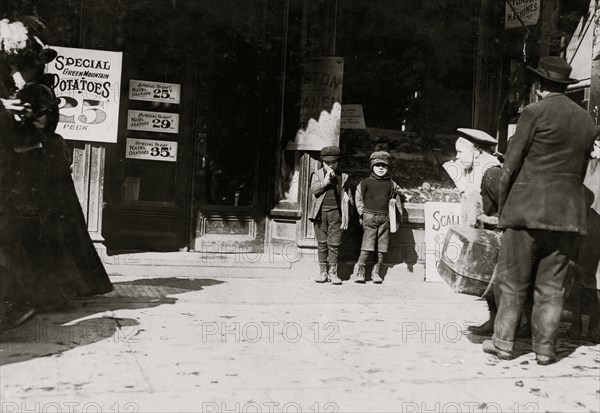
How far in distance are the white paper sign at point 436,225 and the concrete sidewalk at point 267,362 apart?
2.21m

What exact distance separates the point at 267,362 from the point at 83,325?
1.85 metres

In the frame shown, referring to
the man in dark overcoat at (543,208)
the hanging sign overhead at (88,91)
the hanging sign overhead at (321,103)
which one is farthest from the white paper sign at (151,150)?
the man in dark overcoat at (543,208)

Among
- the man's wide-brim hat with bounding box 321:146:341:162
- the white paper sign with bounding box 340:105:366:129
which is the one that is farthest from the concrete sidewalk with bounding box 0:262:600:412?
the white paper sign with bounding box 340:105:366:129

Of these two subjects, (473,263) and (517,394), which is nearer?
(517,394)

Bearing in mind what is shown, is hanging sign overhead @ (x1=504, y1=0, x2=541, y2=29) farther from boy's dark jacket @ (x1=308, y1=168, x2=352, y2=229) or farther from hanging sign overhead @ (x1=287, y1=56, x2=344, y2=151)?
boy's dark jacket @ (x1=308, y1=168, x2=352, y2=229)

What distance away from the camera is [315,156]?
9289 mm

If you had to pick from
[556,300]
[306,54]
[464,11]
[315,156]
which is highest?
[464,11]

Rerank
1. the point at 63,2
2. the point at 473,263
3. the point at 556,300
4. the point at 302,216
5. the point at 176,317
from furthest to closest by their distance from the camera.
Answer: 1. the point at 302,216
2. the point at 63,2
3. the point at 176,317
4. the point at 473,263
5. the point at 556,300

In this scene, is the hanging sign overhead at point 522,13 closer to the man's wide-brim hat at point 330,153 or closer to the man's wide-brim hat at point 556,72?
the man's wide-brim hat at point 330,153

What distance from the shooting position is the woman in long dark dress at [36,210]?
5.27m

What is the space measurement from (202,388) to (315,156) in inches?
227

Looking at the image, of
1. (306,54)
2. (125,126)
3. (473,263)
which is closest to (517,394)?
(473,263)

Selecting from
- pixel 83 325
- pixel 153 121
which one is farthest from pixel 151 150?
pixel 83 325

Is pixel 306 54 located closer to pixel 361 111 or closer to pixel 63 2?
pixel 361 111
